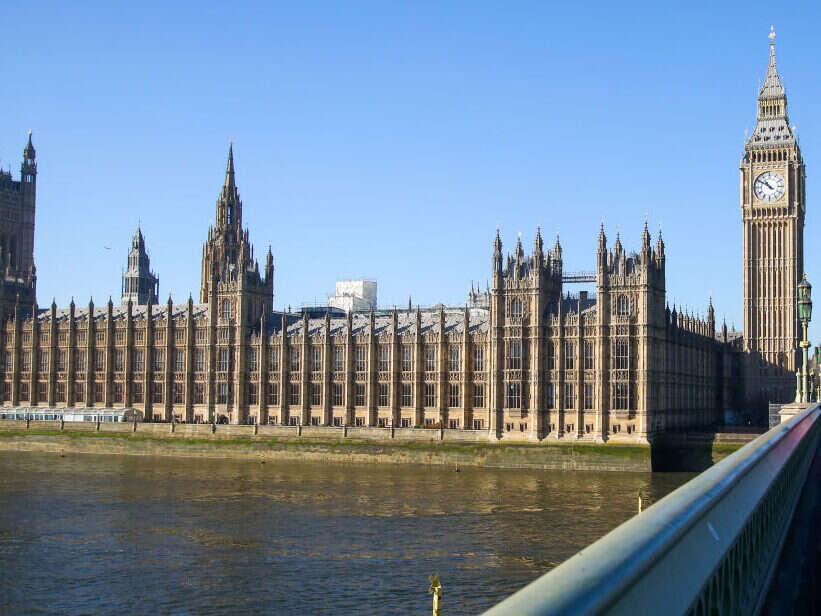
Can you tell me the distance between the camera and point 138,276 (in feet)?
563

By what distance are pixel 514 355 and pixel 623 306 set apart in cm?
1130

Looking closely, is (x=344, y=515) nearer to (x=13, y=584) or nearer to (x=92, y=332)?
(x=13, y=584)

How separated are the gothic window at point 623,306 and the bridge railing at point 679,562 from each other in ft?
247

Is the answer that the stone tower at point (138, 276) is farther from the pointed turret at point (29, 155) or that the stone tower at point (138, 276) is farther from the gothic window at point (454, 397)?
the gothic window at point (454, 397)

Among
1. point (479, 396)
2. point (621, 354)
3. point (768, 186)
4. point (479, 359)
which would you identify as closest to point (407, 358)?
point (479, 359)

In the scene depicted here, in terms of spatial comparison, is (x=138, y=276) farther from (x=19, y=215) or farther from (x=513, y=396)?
(x=513, y=396)

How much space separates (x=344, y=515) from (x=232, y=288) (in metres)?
63.0

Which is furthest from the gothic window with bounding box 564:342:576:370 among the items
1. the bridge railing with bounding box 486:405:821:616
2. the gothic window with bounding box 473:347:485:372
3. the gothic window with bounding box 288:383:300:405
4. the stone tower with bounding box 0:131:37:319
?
the stone tower with bounding box 0:131:37:319

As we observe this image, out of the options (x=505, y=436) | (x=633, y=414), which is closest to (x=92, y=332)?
(x=505, y=436)

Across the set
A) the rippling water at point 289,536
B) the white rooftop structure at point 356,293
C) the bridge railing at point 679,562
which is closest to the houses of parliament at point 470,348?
the rippling water at point 289,536

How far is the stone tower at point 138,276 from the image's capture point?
171 meters

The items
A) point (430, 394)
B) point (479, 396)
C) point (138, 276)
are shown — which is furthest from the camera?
point (138, 276)

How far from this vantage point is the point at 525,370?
3750 inches

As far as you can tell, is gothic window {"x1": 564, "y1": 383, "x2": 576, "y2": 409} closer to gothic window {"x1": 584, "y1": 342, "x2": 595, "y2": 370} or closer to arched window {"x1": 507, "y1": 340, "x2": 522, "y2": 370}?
gothic window {"x1": 584, "y1": 342, "x2": 595, "y2": 370}
